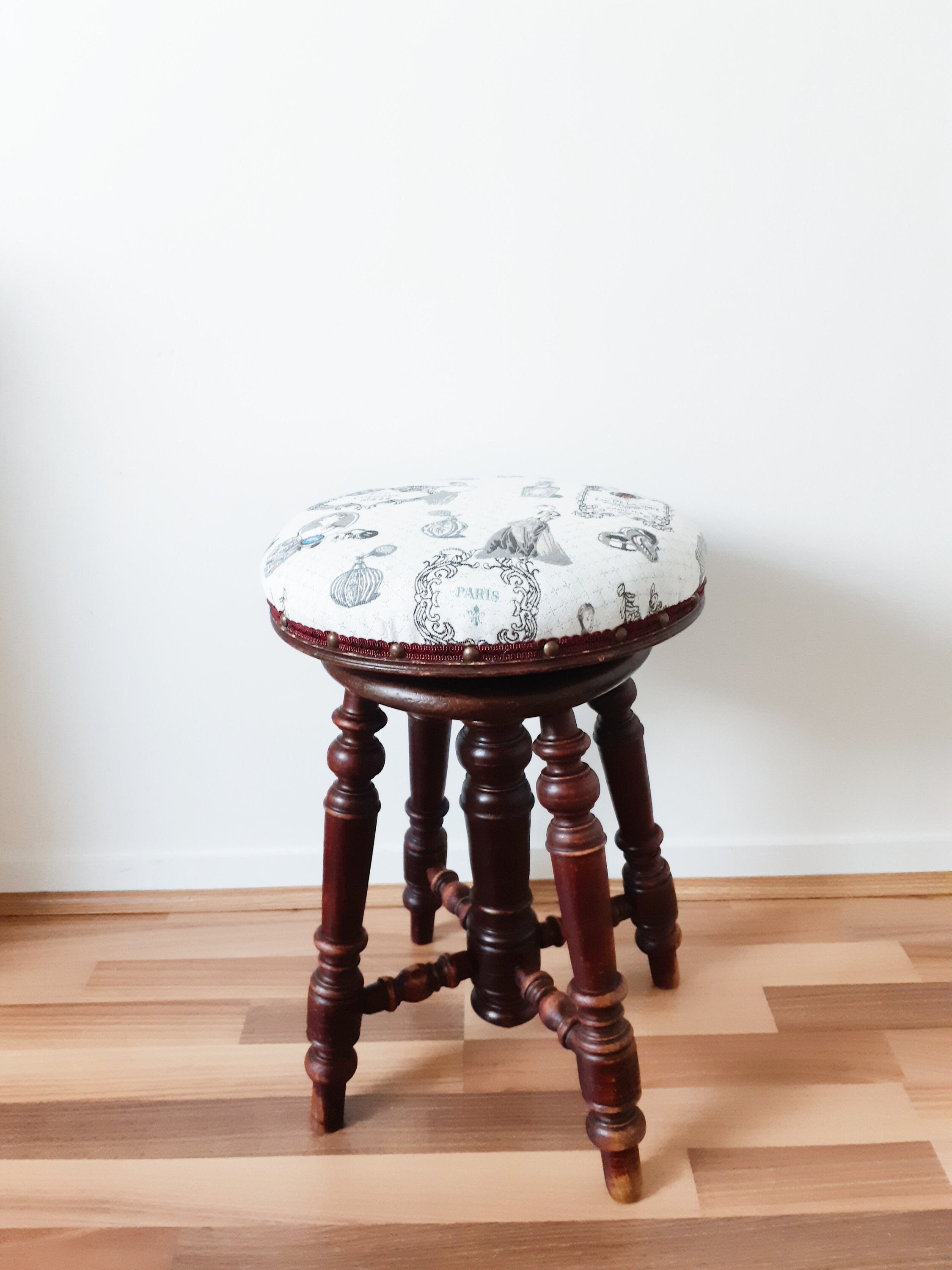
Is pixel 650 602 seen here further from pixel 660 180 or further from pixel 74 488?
pixel 74 488

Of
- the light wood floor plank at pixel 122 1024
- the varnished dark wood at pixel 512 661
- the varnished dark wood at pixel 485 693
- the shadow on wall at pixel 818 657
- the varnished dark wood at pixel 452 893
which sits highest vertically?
the varnished dark wood at pixel 512 661

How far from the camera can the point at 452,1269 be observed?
780 mm

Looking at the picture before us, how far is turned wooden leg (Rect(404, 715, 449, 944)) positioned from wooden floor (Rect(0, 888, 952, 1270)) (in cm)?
7

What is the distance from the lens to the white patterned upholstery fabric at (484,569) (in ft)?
2.31

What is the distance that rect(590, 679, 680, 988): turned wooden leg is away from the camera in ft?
3.27

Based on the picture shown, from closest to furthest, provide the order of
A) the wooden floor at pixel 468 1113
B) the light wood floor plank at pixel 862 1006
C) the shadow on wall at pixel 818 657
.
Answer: the wooden floor at pixel 468 1113 < the light wood floor plank at pixel 862 1006 < the shadow on wall at pixel 818 657

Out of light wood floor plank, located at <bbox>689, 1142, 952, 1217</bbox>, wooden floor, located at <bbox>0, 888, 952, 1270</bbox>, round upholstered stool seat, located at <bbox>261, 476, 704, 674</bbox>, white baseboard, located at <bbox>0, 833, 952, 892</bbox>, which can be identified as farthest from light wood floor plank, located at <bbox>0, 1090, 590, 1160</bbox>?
round upholstered stool seat, located at <bbox>261, 476, 704, 674</bbox>

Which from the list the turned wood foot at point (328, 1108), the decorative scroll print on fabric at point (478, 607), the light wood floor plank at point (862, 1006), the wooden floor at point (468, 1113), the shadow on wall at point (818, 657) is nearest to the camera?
the decorative scroll print on fabric at point (478, 607)

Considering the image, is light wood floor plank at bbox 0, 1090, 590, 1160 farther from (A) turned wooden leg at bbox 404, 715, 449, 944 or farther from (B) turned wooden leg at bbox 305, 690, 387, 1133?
(A) turned wooden leg at bbox 404, 715, 449, 944

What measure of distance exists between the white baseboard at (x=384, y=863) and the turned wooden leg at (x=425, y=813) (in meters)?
0.11

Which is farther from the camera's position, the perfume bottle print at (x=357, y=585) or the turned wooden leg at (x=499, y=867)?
the turned wooden leg at (x=499, y=867)

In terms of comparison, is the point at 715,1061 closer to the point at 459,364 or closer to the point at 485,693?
the point at 485,693

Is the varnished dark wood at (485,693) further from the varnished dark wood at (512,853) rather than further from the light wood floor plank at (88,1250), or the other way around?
the light wood floor plank at (88,1250)

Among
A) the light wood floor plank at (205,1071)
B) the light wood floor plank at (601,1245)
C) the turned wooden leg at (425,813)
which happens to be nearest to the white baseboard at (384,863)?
the turned wooden leg at (425,813)
